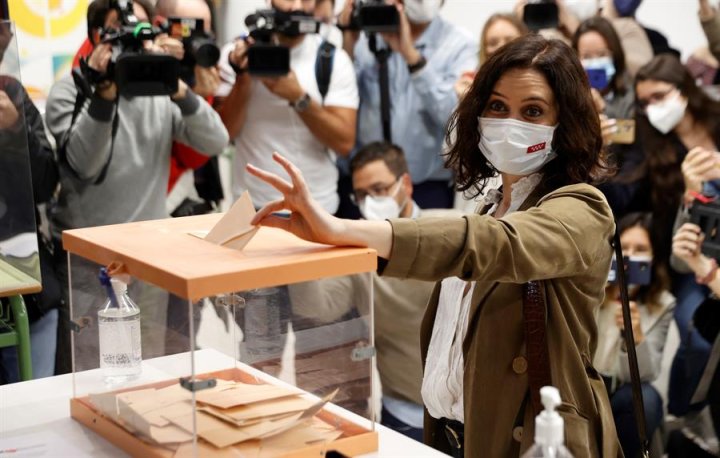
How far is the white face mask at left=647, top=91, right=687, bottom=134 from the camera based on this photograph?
13.3 ft

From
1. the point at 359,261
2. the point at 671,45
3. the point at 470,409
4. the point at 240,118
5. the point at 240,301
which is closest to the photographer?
the point at 359,261

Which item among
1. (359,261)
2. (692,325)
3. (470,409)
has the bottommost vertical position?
(692,325)

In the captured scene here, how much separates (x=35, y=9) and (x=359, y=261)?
11.5ft

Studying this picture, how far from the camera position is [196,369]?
1760mm

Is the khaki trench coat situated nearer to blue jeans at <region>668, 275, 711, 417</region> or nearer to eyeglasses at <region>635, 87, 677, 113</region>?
blue jeans at <region>668, 275, 711, 417</region>

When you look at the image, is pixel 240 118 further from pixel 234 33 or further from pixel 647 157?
pixel 234 33

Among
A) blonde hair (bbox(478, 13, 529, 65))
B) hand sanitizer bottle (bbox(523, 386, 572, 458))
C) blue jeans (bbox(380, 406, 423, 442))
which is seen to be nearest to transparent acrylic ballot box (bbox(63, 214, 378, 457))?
hand sanitizer bottle (bbox(523, 386, 572, 458))

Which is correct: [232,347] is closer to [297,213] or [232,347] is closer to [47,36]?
[297,213]

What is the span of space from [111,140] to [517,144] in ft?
6.02

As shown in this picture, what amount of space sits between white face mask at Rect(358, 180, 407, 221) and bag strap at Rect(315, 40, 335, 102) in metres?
0.46

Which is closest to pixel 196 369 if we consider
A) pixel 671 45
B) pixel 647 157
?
pixel 647 157

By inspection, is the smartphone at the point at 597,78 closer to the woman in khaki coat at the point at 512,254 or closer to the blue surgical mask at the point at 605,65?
the blue surgical mask at the point at 605,65

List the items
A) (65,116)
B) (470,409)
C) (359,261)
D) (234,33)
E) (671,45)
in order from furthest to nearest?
(234,33) → (671,45) → (65,116) → (470,409) → (359,261)

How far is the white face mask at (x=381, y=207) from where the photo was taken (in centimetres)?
386
